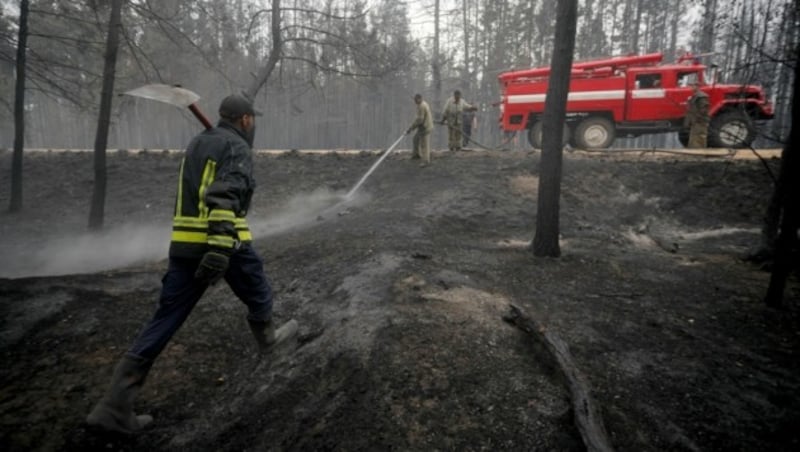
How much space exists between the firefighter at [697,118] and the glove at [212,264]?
1262 cm

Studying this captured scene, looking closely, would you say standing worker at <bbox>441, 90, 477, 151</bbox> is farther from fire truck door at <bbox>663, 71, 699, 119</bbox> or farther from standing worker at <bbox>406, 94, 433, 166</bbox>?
fire truck door at <bbox>663, 71, 699, 119</bbox>

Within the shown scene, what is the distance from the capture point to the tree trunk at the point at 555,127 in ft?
20.5

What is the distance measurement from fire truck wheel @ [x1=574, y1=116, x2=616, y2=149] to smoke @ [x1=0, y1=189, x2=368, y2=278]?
7379 millimetres

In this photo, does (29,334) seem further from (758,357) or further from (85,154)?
(85,154)

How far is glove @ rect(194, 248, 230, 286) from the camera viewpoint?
9.36 ft

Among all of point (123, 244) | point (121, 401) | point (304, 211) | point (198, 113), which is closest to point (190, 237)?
point (198, 113)

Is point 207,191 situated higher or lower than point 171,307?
higher

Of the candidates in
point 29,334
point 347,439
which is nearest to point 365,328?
point 347,439

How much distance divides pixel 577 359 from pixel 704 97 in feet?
38.0

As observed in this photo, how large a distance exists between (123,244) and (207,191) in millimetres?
9413

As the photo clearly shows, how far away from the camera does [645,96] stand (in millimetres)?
12781

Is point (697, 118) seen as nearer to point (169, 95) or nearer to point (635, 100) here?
point (635, 100)

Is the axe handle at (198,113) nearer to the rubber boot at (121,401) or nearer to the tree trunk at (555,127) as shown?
the rubber boot at (121,401)

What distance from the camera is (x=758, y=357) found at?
384 cm
